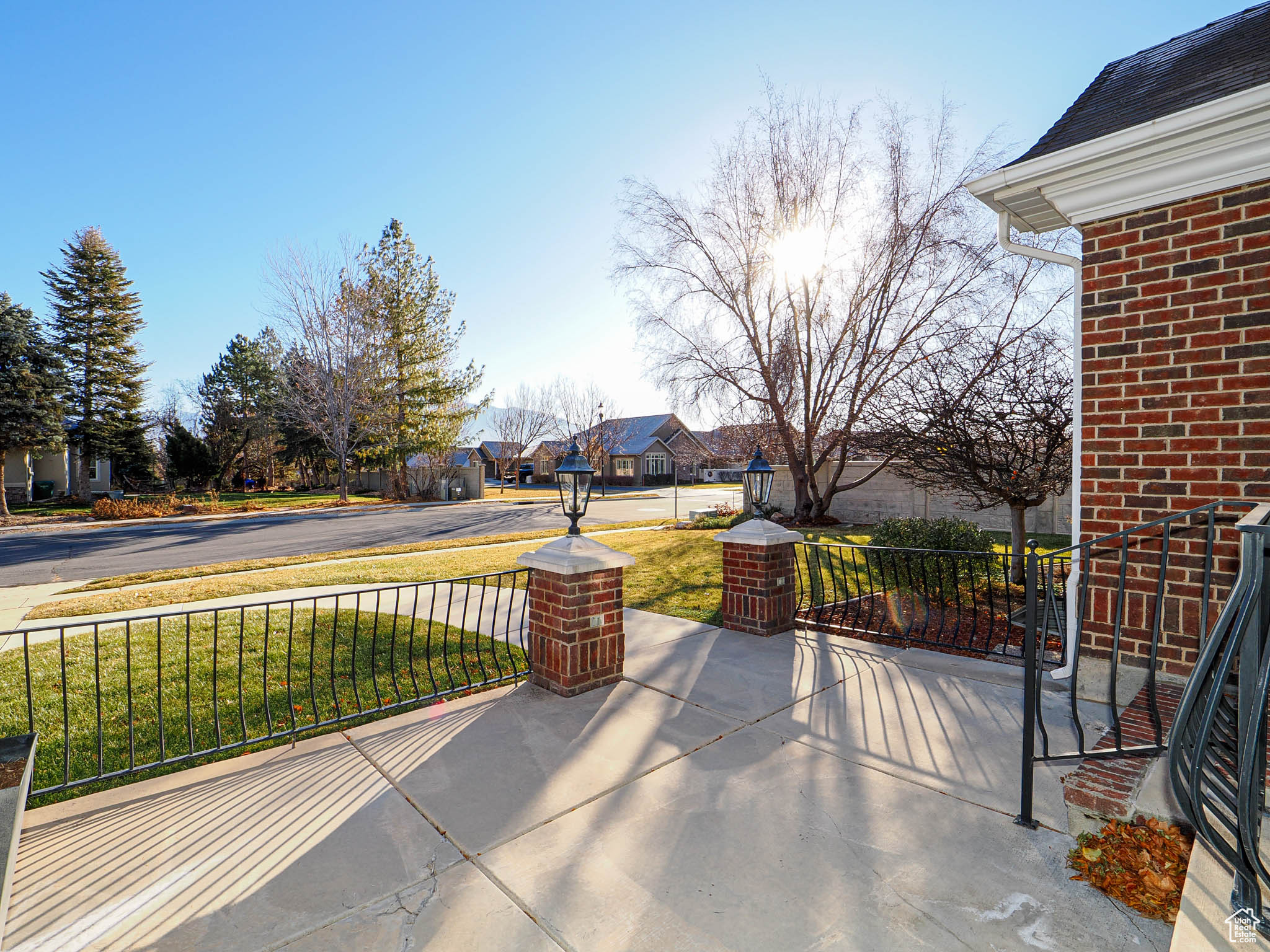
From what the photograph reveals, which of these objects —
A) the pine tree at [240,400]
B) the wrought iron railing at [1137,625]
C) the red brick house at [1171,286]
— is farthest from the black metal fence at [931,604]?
the pine tree at [240,400]

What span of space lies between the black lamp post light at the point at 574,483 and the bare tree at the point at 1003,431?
17.4 ft

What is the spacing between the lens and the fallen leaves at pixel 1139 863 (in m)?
2.19

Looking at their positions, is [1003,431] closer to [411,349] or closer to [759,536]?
[759,536]

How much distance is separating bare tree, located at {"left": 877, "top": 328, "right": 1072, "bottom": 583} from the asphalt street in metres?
9.34

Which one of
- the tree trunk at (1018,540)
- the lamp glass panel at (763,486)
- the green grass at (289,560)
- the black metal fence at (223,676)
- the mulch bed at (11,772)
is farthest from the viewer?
the green grass at (289,560)

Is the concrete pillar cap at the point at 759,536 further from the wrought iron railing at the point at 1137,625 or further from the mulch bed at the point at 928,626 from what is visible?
the wrought iron railing at the point at 1137,625

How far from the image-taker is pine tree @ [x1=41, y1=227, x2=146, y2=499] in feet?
83.2

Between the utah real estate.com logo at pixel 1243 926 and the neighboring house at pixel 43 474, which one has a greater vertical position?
the neighboring house at pixel 43 474

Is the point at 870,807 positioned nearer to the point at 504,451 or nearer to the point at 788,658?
the point at 788,658

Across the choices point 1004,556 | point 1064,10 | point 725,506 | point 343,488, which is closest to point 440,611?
point 1004,556

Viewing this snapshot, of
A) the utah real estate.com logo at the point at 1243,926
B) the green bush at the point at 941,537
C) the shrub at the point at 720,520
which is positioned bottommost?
the shrub at the point at 720,520

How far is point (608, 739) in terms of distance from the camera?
3678 millimetres

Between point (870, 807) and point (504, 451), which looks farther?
point (504, 451)

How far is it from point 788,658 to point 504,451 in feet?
124
